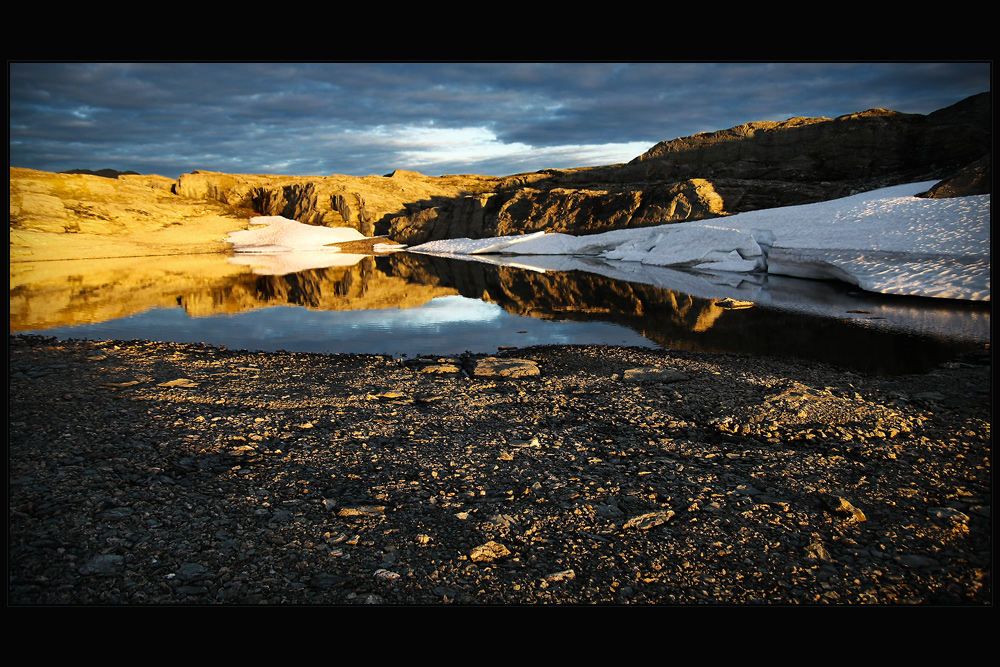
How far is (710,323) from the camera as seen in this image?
10.0 m

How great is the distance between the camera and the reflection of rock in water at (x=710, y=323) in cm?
735

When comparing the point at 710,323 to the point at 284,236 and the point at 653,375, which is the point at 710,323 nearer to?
the point at 653,375

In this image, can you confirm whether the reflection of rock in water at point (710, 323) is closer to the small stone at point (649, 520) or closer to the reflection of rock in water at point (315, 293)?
the reflection of rock in water at point (315, 293)

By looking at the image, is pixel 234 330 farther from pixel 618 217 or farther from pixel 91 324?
pixel 618 217

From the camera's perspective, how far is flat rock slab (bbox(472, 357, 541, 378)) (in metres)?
6.40

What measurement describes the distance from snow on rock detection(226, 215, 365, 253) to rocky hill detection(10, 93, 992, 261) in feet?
4.90

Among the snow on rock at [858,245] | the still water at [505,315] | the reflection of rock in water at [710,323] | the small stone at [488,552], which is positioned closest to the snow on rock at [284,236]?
the still water at [505,315]

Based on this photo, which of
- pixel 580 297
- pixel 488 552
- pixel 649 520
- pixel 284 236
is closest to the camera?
pixel 488 552

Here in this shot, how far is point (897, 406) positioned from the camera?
5.09 metres

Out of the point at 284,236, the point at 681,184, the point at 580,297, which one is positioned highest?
the point at 681,184

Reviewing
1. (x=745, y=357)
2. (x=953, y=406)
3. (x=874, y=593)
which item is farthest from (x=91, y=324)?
(x=953, y=406)

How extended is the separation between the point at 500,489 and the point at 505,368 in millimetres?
2972

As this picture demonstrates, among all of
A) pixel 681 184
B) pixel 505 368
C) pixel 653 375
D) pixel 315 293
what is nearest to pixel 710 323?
pixel 653 375

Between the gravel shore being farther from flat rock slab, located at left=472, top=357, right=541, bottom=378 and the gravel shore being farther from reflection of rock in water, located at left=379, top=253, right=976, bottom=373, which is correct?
reflection of rock in water, located at left=379, top=253, right=976, bottom=373
